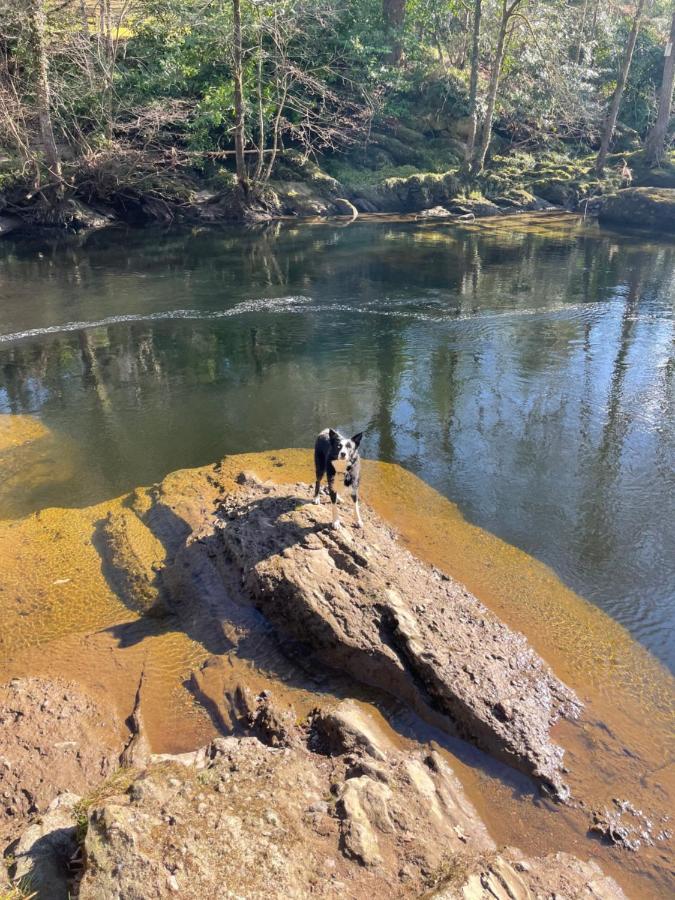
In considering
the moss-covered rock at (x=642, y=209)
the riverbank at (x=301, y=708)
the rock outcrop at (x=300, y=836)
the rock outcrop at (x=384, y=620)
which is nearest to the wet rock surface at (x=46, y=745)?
the riverbank at (x=301, y=708)

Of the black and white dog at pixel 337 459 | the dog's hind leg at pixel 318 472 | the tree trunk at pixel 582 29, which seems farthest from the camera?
the tree trunk at pixel 582 29

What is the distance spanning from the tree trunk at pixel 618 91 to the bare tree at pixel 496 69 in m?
6.00

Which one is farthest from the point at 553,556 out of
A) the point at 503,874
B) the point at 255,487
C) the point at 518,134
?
the point at 518,134

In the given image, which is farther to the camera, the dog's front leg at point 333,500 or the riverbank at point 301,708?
the dog's front leg at point 333,500

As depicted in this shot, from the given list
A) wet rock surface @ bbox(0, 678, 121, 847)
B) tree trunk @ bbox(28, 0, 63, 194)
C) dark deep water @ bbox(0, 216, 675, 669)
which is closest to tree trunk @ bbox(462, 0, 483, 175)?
dark deep water @ bbox(0, 216, 675, 669)

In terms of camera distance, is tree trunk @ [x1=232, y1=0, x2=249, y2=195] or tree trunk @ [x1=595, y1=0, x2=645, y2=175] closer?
tree trunk @ [x1=232, y1=0, x2=249, y2=195]

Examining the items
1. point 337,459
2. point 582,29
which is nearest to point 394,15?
point 582,29

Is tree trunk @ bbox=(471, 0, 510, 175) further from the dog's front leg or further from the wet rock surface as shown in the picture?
the wet rock surface

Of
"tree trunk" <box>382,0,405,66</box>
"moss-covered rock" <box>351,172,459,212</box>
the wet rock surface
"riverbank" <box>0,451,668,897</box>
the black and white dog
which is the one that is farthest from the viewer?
"tree trunk" <box>382,0,405,66</box>

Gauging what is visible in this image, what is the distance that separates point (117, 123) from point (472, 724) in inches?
1259

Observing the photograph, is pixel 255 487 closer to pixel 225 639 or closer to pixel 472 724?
pixel 225 639

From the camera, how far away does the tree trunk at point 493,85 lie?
29.7 m

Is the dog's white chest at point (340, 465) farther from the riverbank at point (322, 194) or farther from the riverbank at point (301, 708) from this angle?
the riverbank at point (322, 194)

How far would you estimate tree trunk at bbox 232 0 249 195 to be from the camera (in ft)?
86.4
